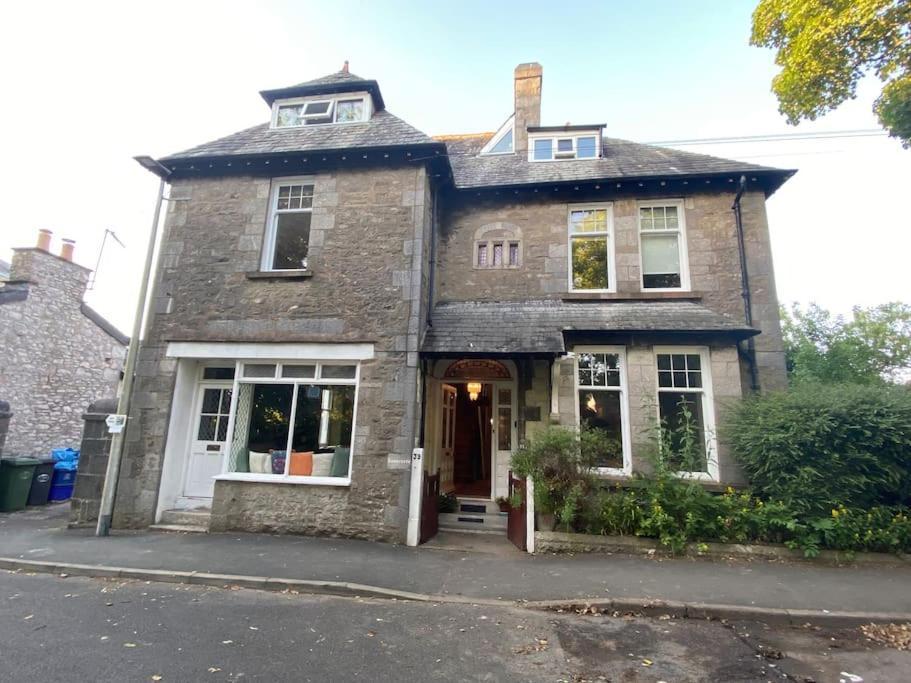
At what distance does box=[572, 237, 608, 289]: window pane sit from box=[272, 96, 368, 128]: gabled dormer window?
18.2 ft

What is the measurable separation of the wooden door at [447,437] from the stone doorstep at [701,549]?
304 centimetres

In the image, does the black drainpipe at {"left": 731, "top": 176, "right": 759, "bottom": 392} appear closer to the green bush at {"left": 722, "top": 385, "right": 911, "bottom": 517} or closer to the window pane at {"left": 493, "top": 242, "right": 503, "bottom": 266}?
the green bush at {"left": 722, "top": 385, "right": 911, "bottom": 517}

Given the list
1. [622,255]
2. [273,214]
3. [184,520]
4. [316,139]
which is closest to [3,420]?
[184,520]

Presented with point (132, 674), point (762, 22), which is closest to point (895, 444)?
point (762, 22)

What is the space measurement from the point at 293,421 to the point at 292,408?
9.4 inches

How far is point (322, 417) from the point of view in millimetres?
8289

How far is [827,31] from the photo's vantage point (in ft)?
22.0

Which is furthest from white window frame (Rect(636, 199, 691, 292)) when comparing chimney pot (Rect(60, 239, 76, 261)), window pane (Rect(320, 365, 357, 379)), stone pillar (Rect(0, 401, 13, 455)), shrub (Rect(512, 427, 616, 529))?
chimney pot (Rect(60, 239, 76, 261))

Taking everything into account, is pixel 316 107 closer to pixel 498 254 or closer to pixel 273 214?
pixel 273 214

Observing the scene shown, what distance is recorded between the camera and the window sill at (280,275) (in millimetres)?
8508

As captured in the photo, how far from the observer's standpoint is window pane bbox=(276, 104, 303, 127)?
33.6ft

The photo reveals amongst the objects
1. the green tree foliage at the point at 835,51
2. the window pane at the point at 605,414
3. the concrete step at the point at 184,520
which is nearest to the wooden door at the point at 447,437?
the window pane at the point at 605,414

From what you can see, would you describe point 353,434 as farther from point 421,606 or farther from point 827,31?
point 827,31

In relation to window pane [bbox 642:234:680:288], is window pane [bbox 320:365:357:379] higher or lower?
lower
